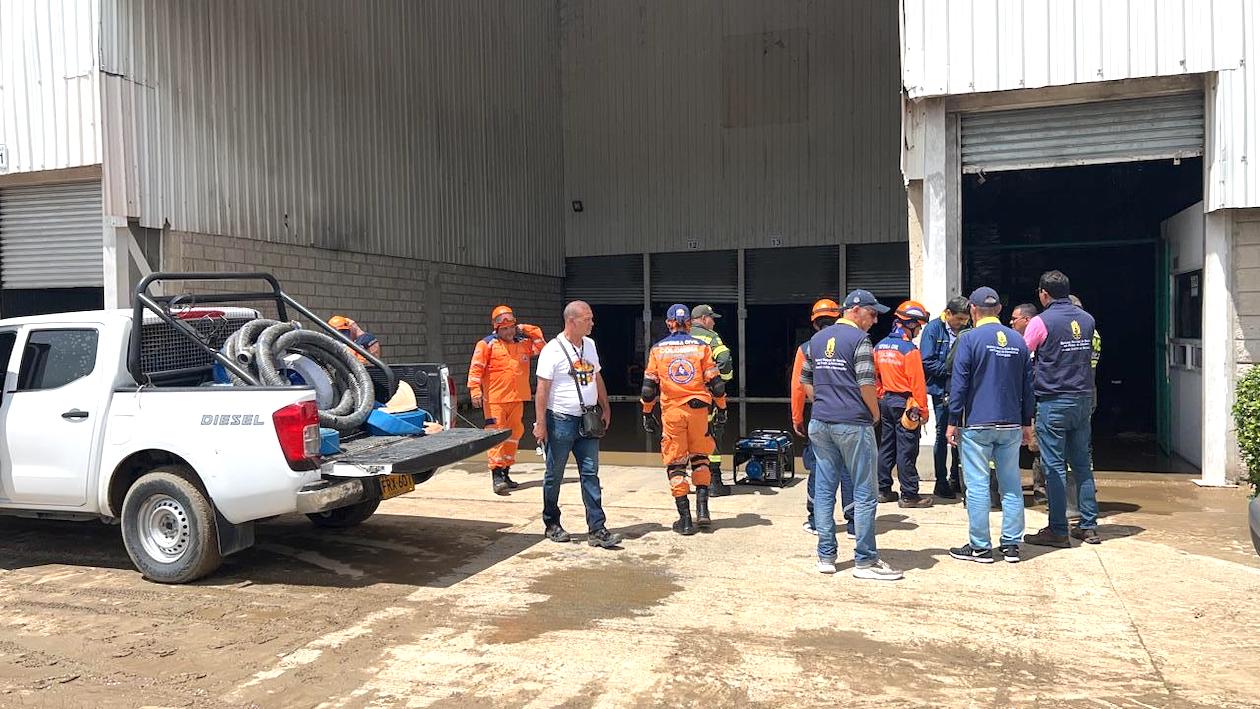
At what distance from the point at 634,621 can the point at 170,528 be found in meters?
3.22

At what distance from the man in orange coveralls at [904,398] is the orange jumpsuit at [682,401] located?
189 cm

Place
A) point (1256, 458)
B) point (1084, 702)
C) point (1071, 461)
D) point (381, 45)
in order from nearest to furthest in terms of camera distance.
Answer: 1. point (1084, 702)
2. point (1071, 461)
3. point (1256, 458)
4. point (381, 45)

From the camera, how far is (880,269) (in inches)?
736

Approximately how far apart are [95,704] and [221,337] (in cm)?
319

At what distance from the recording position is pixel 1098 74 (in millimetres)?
8594

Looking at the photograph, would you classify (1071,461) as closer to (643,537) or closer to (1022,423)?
(1022,423)

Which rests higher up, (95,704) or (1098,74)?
(1098,74)

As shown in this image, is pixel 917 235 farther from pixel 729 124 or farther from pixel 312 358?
pixel 729 124

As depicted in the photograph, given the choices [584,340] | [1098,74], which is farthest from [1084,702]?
[1098,74]

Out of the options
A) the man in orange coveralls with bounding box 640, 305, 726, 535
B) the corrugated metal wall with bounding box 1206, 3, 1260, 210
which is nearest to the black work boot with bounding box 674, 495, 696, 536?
the man in orange coveralls with bounding box 640, 305, 726, 535

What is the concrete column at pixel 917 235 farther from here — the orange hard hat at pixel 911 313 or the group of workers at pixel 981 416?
the group of workers at pixel 981 416

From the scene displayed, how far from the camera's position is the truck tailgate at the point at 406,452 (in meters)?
5.58

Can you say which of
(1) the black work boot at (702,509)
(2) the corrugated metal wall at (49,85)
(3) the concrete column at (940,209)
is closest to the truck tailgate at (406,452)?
(1) the black work boot at (702,509)

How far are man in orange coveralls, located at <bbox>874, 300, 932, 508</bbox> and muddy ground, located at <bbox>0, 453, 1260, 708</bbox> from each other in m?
0.72
